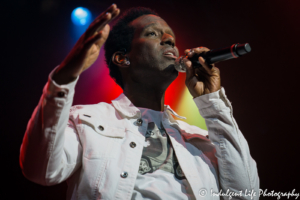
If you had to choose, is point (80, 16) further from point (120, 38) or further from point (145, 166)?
point (145, 166)

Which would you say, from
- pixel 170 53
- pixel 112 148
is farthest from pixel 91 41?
pixel 170 53

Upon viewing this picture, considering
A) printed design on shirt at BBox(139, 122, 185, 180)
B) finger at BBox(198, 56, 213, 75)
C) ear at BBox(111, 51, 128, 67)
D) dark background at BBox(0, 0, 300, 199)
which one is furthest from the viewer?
dark background at BBox(0, 0, 300, 199)

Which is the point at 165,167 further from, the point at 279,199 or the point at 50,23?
the point at 50,23

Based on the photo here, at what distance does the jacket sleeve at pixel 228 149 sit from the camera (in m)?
1.27

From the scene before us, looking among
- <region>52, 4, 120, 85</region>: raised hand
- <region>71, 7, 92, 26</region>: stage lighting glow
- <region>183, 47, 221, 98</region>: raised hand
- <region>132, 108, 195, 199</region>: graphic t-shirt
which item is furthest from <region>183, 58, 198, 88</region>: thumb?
<region>71, 7, 92, 26</region>: stage lighting glow

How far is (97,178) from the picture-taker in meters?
1.07

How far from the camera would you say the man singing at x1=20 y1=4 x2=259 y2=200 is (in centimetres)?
86

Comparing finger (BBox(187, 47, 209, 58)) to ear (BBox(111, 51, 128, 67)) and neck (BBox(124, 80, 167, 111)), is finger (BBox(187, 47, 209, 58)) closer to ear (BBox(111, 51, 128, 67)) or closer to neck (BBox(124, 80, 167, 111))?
neck (BBox(124, 80, 167, 111))

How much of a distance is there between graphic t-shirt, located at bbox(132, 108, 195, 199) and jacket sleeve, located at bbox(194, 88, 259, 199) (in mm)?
260

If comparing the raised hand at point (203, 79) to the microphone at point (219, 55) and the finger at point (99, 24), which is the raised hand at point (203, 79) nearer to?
the microphone at point (219, 55)

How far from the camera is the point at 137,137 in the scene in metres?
1.29

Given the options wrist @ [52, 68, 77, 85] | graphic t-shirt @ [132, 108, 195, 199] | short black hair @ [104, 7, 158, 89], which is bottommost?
graphic t-shirt @ [132, 108, 195, 199]

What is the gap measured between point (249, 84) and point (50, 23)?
2132 mm

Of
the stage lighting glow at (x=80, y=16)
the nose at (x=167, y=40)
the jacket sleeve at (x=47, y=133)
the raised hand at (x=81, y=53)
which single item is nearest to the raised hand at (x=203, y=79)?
the nose at (x=167, y=40)
